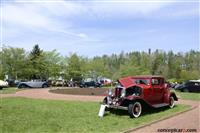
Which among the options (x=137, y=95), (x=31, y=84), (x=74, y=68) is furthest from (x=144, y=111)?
(x=74, y=68)

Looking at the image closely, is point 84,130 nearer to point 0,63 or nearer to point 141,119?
point 141,119

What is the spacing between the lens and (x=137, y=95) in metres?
15.8

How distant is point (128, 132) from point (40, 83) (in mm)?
39158

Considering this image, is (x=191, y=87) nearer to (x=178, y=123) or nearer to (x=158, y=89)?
(x=158, y=89)

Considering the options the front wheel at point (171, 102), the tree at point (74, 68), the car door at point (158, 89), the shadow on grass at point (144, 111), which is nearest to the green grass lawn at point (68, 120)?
the shadow on grass at point (144, 111)

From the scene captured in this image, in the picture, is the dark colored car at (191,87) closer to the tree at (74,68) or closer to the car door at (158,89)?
the car door at (158,89)

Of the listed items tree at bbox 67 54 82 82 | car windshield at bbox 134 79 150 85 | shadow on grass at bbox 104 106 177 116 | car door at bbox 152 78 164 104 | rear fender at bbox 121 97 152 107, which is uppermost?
tree at bbox 67 54 82 82

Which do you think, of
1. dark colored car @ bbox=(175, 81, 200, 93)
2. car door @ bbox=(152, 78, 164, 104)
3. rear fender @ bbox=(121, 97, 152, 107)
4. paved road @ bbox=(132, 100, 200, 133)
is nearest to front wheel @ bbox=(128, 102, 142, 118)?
rear fender @ bbox=(121, 97, 152, 107)

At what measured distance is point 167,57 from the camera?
10138 cm

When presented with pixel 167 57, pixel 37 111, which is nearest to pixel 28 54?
pixel 167 57

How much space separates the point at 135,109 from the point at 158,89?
2.65m

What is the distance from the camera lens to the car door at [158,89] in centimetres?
1697

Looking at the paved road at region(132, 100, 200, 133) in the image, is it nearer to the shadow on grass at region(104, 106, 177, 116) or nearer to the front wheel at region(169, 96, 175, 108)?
the shadow on grass at region(104, 106, 177, 116)

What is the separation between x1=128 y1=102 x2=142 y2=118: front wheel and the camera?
48.3 feet
